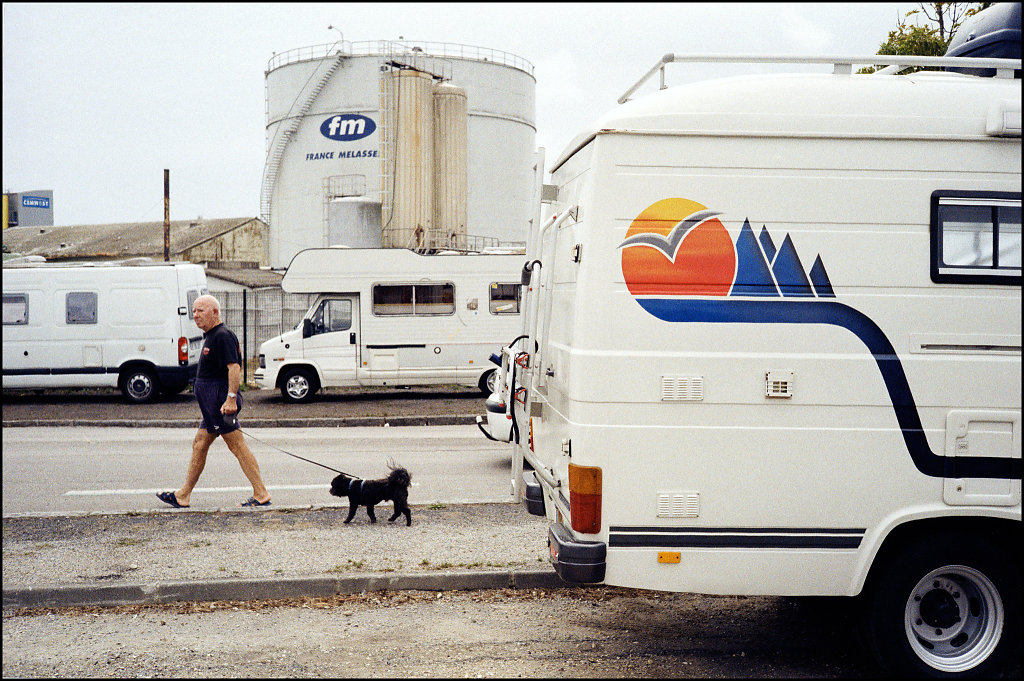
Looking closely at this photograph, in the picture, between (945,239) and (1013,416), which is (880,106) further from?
(1013,416)

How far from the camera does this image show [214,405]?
7895 mm

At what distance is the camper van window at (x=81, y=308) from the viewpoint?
17359 mm

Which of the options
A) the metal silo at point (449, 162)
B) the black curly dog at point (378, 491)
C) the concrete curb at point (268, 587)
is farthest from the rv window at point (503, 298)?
the metal silo at point (449, 162)

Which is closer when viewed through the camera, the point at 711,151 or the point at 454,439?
the point at 711,151

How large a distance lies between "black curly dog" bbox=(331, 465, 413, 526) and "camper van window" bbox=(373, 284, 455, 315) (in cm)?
1023

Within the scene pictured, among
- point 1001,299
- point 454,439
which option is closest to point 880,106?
point 1001,299

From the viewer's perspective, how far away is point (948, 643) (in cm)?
446

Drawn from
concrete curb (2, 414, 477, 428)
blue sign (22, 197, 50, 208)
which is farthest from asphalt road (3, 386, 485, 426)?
blue sign (22, 197, 50, 208)

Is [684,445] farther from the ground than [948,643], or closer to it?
farther from the ground

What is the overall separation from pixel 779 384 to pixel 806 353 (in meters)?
0.21

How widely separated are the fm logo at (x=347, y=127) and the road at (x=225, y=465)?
752 inches

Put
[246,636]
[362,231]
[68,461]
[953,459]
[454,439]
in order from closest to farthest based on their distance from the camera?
[953,459] → [246,636] → [68,461] → [454,439] → [362,231]

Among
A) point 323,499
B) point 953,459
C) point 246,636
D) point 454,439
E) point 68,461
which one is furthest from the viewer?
point 454,439

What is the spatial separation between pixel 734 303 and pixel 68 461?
996 centimetres
